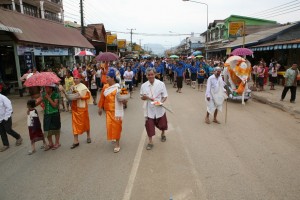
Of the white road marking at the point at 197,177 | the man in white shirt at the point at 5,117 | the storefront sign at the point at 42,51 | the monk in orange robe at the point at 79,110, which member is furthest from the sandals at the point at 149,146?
the storefront sign at the point at 42,51

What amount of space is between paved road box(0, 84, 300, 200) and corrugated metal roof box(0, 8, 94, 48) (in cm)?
919

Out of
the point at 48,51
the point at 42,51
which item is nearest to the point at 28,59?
the point at 42,51

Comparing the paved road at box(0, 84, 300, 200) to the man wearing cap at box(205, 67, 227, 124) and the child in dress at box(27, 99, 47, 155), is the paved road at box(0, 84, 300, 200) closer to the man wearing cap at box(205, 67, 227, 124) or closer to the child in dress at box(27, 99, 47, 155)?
the child in dress at box(27, 99, 47, 155)

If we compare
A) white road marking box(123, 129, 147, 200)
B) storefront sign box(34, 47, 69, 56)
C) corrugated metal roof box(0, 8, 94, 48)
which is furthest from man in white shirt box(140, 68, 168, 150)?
storefront sign box(34, 47, 69, 56)

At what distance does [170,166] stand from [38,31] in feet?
49.6

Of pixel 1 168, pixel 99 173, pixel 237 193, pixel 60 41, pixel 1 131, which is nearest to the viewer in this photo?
pixel 237 193

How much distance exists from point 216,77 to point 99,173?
469cm

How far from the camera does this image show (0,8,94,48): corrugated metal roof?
14188 mm

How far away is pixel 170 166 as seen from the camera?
4.75 metres

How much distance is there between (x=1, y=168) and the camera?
501 centimetres

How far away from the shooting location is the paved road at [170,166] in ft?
12.8

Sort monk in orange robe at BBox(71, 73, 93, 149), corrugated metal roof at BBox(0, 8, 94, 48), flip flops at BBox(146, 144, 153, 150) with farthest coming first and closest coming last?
corrugated metal roof at BBox(0, 8, 94, 48)
monk in orange robe at BBox(71, 73, 93, 149)
flip flops at BBox(146, 144, 153, 150)

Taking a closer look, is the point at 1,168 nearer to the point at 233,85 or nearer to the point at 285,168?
the point at 285,168

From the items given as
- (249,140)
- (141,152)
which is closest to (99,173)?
(141,152)
